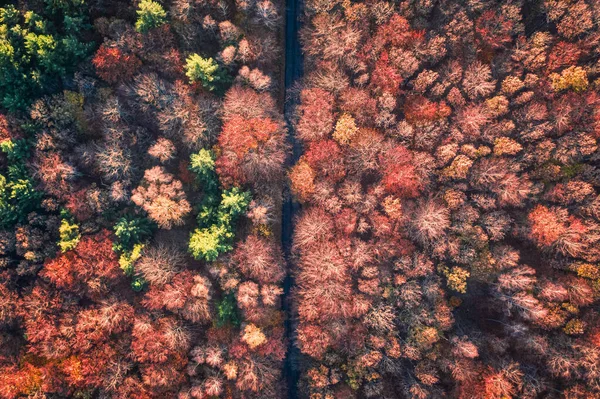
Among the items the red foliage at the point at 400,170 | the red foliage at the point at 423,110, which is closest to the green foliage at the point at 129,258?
the red foliage at the point at 400,170

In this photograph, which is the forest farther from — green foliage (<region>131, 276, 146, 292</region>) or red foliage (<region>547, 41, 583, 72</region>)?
green foliage (<region>131, 276, 146, 292</region>)

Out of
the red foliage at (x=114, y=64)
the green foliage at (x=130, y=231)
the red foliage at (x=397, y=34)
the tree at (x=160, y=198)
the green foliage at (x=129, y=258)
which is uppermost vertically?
the red foliage at (x=397, y=34)

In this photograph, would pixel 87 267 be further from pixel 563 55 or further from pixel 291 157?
pixel 563 55

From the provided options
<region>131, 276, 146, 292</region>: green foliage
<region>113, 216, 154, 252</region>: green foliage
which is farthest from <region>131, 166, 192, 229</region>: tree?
<region>131, 276, 146, 292</region>: green foliage

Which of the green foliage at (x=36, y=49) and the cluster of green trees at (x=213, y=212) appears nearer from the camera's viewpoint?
the green foliage at (x=36, y=49)

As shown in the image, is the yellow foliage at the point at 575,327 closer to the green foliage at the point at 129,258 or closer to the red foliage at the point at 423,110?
the red foliage at the point at 423,110

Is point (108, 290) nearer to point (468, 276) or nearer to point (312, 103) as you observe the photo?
point (312, 103)

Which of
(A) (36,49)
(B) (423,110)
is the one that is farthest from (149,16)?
(B) (423,110)
